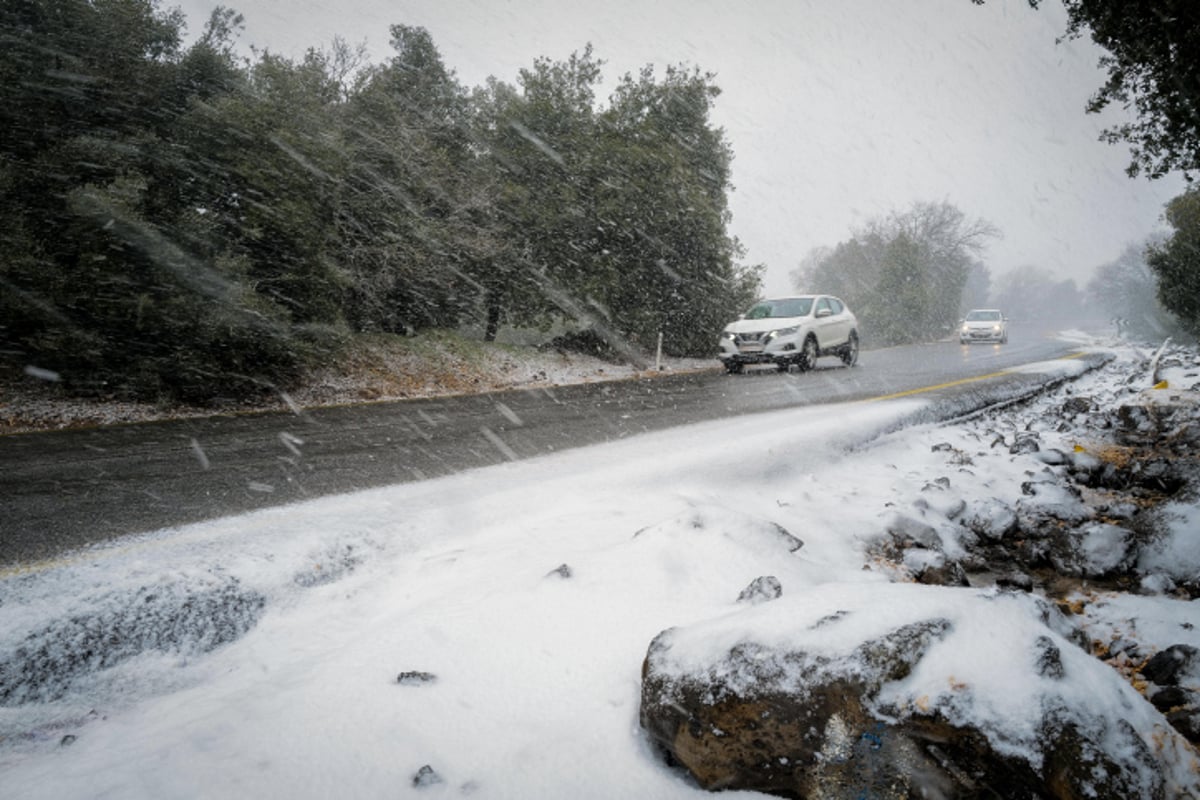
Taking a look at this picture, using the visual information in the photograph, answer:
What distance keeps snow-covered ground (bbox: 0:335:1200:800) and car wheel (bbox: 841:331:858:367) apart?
1140 centimetres

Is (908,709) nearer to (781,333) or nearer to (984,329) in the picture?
(781,333)

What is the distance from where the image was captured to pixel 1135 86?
8914 millimetres


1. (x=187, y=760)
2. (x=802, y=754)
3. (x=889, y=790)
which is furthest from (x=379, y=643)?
(x=889, y=790)

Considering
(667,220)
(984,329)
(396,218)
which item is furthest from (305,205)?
(984,329)

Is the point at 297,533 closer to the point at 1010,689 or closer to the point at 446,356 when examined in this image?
the point at 1010,689

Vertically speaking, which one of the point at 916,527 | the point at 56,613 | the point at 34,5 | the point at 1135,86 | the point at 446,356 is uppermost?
the point at 34,5

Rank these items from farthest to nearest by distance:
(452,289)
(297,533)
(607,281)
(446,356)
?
(607,281) → (452,289) → (446,356) → (297,533)

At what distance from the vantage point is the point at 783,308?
47.8 ft

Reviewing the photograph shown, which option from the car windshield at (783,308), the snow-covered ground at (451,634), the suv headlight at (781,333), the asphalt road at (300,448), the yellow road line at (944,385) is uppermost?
the car windshield at (783,308)

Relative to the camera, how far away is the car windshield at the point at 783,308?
46.8ft

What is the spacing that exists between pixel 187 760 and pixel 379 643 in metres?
0.75

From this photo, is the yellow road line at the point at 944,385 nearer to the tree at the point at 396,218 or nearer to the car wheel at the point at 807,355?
the car wheel at the point at 807,355

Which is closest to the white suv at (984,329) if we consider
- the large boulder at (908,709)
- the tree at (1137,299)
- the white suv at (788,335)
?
the tree at (1137,299)

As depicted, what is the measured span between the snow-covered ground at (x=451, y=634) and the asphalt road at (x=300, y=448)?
1.54 feet
